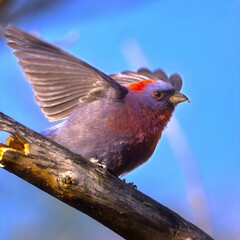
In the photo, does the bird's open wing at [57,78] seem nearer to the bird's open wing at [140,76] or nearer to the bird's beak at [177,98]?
the bird's beak at [177,98]

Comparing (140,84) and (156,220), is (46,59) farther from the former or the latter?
(156,220)

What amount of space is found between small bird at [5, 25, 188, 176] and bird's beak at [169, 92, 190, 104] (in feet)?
0.11

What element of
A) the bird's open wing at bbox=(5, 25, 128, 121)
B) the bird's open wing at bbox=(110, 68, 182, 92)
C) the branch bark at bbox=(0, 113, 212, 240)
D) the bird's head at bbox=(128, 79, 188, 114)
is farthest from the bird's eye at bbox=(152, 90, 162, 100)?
the branch bark at bbox=(0, 113, 212, 240)

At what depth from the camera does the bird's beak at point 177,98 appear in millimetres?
5704

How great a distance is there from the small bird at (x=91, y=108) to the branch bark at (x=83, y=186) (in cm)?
92

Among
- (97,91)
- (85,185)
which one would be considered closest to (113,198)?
(85,185)

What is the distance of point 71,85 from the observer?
5426mm

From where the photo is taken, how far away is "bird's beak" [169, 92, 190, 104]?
A: 570 cm

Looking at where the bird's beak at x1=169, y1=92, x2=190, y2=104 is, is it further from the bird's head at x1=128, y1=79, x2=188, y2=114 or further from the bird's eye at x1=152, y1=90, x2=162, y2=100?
the bird's eye at x1=152, y1=90, x2=162, y2=100

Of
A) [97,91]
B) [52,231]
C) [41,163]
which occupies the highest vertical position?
[97,91]

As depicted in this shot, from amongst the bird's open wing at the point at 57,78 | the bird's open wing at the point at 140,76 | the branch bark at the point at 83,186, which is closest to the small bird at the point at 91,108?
the bird's open wing at the point at 57,78

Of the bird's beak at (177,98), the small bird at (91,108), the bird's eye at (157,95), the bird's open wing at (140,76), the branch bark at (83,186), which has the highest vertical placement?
the bird's open wing at (140,76)

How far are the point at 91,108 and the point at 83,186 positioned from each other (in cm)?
150

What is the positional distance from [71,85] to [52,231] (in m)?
2.30
